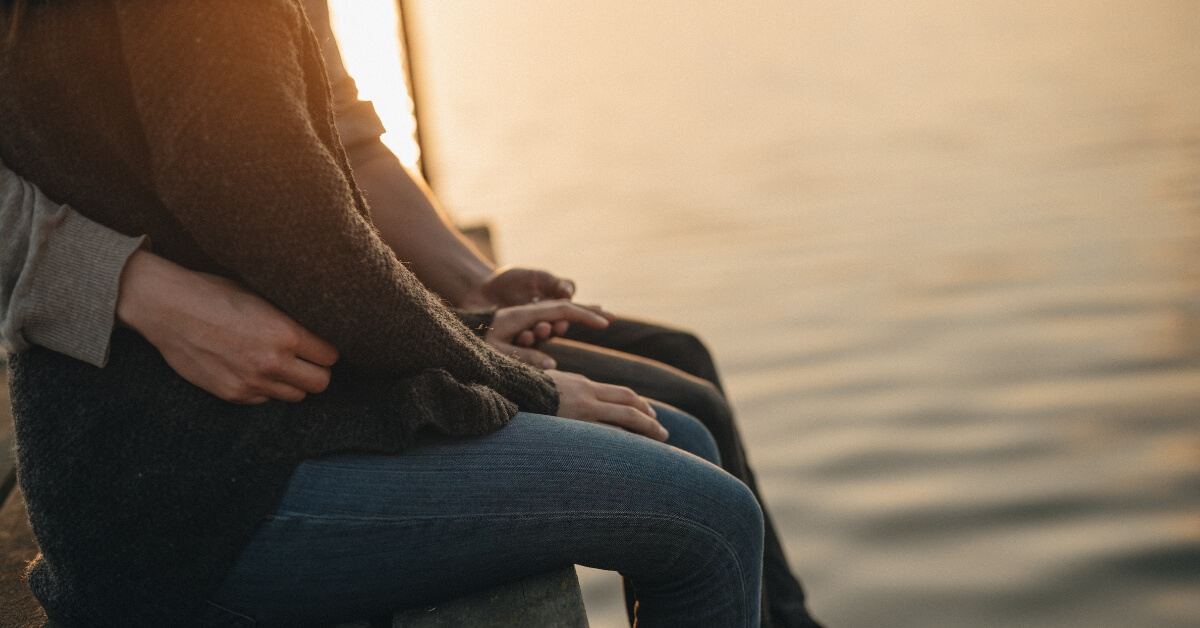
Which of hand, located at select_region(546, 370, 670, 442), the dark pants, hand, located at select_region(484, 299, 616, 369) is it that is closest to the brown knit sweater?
hand, located at select_region(546, 370, 670, 442)

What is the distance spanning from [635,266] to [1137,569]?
11.5 feet

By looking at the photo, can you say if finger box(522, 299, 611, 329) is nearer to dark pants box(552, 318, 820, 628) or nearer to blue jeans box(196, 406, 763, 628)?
dark pants box(552, 318, 820, 628)

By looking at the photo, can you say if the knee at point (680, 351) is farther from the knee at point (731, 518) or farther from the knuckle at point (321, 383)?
the knuckle at point (321, 383)

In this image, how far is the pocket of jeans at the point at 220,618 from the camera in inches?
41.4

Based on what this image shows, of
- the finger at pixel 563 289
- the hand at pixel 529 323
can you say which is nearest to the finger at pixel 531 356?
the hand at pixel 529 323

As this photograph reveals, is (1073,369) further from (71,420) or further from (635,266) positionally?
(71,420)

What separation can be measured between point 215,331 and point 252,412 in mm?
95

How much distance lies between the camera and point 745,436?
3.77 metres

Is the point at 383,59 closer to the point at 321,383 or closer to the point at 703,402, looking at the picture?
the point at 703,402

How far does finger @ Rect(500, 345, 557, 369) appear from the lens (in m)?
1.57

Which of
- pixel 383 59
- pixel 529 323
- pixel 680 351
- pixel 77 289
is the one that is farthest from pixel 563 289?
pixel 383 59

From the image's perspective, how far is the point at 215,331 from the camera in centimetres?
99

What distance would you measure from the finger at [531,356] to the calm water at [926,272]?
1.46m

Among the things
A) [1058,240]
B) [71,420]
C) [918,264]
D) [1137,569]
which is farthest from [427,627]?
[1058,240]
